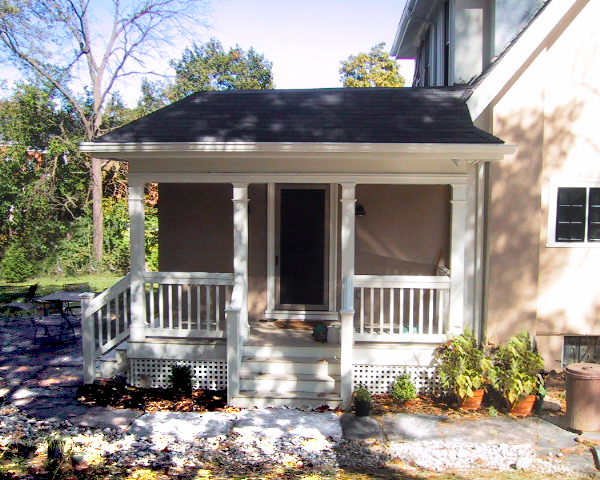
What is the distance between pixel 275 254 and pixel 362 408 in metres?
3.20

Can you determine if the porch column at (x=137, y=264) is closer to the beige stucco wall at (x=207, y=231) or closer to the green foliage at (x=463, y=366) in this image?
the beige stucco wall at (x=207, y=231)

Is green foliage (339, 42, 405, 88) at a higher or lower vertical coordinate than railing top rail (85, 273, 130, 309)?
higher

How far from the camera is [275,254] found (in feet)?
30.8

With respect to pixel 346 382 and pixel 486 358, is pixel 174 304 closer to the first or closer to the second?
pixel 346 382

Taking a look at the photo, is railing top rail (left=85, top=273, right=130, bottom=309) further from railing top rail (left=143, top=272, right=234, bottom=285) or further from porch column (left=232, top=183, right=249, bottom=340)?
porch column (left=232, top=183, right=249, bottom=340)

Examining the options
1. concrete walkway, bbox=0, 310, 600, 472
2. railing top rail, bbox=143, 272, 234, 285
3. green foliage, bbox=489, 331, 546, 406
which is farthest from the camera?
railing top rail, bbox=143, 272, 234, 285

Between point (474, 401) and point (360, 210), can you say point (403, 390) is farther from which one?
point (360, 210)

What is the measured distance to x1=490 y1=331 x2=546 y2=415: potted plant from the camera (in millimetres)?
6949

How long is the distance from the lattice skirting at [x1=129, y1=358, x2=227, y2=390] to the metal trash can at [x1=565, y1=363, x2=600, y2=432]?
171 inches

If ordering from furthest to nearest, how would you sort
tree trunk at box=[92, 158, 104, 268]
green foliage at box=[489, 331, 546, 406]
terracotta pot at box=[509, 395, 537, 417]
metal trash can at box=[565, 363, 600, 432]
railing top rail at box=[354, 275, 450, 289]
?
tree trunk at box=[92, 158, 104, 268] → railing top rail at box=[354, 275, 450, 289] → terracotta pot at box=[509, 395, 537, 417] → green foliage at box=[489, 331, 546, 406] → metal trash can at box=[565, 363, 600, 432]

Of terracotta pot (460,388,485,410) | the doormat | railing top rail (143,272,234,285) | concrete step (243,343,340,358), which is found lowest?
terracotta pot (460,388,485,410)

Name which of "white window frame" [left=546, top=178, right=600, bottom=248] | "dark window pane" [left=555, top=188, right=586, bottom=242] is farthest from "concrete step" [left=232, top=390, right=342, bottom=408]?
"dark window pane" [left=555, top=188, right=586, bottom=242]

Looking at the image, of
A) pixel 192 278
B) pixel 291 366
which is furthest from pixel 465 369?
pixel 192 278

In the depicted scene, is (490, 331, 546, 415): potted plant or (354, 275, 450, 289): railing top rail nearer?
(490, 331, 546, 415): potted plant
